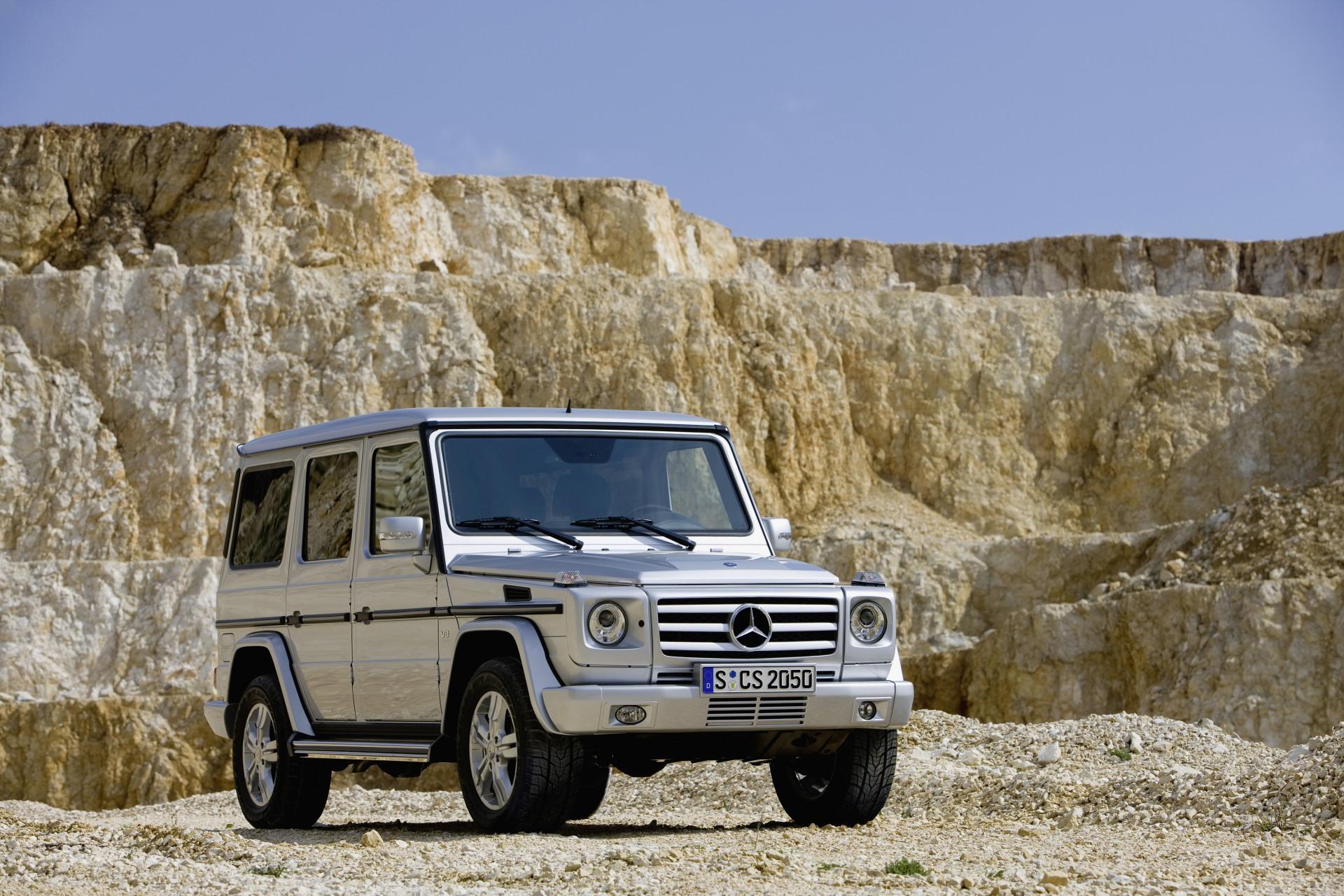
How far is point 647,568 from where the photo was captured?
936 centimetres

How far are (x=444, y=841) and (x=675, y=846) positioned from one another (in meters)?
1.25

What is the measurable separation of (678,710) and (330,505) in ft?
10.4

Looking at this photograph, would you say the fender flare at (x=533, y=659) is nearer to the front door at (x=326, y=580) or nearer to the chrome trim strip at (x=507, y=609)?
the chrome trim strip at (x=507, y=609)

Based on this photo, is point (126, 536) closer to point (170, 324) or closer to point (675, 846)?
point (170, 324)

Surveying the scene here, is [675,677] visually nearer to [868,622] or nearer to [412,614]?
[868,622]

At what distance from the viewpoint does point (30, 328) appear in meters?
45.9

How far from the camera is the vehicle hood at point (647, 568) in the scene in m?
9.30

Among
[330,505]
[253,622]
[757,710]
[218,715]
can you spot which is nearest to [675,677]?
[757,710]

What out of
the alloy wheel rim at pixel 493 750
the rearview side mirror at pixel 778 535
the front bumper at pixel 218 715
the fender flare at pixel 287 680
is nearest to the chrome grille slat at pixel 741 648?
the alloy wheel rim at pixel 493 750

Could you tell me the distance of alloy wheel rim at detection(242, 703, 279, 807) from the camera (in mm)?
11758

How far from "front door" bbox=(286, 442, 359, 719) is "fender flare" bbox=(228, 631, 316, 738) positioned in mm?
68

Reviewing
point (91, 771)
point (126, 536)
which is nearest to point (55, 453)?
point (126, 536)

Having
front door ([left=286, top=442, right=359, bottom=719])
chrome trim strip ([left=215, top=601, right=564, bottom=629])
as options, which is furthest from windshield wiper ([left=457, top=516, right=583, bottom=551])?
front door ([left=286, top=442, right=359, bottom=719])

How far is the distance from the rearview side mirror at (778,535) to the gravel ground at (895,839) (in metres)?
1.65
